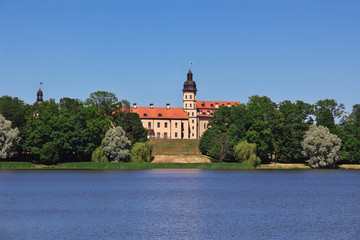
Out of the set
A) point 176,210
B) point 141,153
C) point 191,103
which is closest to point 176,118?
point 191,103

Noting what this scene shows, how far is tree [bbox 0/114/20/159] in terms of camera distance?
3553 inches

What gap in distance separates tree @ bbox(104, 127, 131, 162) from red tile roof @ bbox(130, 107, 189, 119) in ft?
217

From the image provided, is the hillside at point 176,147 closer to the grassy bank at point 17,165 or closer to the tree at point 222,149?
the tree at point 222,149

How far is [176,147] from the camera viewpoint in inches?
5064

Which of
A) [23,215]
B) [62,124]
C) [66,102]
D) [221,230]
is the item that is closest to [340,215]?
[221,230]

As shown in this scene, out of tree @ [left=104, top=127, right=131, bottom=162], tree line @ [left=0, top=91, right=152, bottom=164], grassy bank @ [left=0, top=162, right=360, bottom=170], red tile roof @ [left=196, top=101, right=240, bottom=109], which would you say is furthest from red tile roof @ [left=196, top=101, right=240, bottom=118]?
tree @ [left=104, top=127, right=131, bottom=162]

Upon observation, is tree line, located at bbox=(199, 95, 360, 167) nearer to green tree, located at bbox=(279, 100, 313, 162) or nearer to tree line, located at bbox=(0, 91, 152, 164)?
green tree, located at bbox=(279, 100, 313, 162)

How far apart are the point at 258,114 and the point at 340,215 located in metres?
66.4

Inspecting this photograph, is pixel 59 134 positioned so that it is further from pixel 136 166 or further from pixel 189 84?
pixel 189 84

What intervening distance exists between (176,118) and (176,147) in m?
36.1

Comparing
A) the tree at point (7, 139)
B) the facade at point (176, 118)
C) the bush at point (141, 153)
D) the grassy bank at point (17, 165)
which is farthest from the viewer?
the facade at point (176, 118)

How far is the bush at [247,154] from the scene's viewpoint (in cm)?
9600

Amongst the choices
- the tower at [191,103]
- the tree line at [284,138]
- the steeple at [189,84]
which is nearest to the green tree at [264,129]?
the tree line at [284,138]

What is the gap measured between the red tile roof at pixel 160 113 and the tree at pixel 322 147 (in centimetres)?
7012
